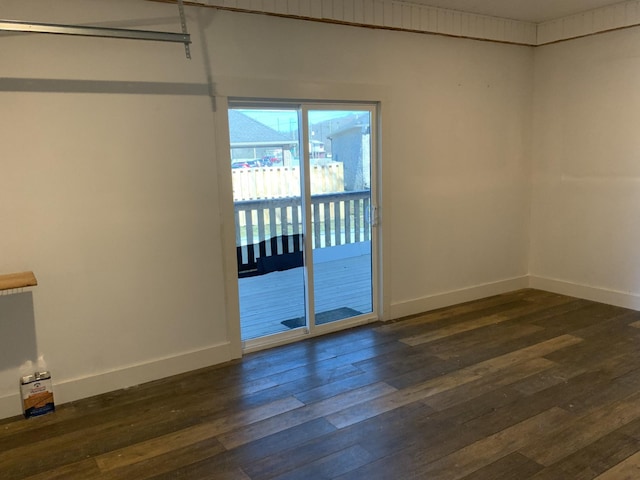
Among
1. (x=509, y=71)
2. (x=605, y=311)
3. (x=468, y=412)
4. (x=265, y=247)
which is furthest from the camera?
(x=509, y=71)

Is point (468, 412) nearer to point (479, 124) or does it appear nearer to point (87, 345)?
point (87, 345)

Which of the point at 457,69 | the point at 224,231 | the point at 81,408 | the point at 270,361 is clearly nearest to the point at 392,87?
the point at 457,69

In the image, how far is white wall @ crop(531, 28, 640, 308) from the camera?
15.3 ft

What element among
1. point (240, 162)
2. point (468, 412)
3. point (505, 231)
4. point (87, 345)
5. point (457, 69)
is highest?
point (457, 69)

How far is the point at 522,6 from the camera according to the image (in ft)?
14.6

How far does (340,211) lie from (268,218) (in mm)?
693

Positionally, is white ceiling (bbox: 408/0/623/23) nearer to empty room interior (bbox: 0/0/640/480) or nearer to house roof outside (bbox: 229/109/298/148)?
empty room interior (bbox: 0/0/640/480)

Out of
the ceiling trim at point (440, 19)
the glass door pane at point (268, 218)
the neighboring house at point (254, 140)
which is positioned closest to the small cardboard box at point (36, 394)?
the glass door pane at point (268, 218)

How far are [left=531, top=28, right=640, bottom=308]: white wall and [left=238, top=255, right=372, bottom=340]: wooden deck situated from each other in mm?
2208

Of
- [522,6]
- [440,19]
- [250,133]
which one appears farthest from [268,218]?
[522,6]

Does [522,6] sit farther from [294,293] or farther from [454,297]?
[294,293]

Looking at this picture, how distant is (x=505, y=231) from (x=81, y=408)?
14.0 ft

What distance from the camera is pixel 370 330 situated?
4441mm

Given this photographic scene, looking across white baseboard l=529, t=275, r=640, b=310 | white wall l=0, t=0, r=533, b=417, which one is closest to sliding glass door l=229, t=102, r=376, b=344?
white wall l=0, t=0, r=533, b=417
